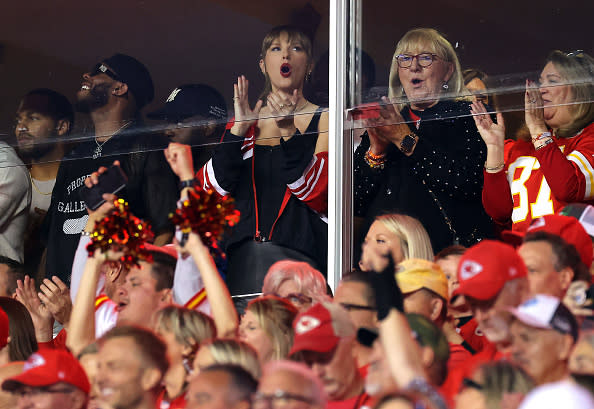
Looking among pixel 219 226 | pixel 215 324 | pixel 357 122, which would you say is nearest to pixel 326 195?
pixel 357 122

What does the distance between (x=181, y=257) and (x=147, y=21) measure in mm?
1297

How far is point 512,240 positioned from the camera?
7.27ft

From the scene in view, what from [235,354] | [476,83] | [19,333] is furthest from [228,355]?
[476,83]

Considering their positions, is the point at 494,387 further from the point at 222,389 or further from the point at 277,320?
the point at 277,320

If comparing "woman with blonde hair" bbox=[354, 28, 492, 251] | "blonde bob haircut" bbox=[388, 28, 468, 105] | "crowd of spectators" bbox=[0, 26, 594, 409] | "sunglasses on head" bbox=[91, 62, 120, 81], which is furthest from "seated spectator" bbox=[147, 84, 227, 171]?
"blonde bob haircut" bbox=[388, 28, 468, 105]

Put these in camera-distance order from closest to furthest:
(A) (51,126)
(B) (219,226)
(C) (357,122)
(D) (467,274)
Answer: (D) (467,274) → (B) (219,226) → (C) (357,122) → (A) (51,126)

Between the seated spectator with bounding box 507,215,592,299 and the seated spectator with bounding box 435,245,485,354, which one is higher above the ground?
the seated spectator with bounding box 507,215,592,299

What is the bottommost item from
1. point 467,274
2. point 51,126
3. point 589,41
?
point 467,274

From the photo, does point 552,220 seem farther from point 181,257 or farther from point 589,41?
point 181,257

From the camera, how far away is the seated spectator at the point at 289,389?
1.74 m

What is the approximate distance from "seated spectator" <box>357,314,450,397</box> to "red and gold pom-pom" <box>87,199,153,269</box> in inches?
30.8

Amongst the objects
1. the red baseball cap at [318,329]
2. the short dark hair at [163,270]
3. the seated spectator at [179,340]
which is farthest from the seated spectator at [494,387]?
the short dark hair at [163,270]

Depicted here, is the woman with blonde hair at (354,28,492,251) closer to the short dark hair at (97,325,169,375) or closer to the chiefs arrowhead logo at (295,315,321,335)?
the chiefs arrowhead logo at (295,315,321,335)

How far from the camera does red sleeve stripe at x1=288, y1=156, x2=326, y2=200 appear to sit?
9.78 ft
